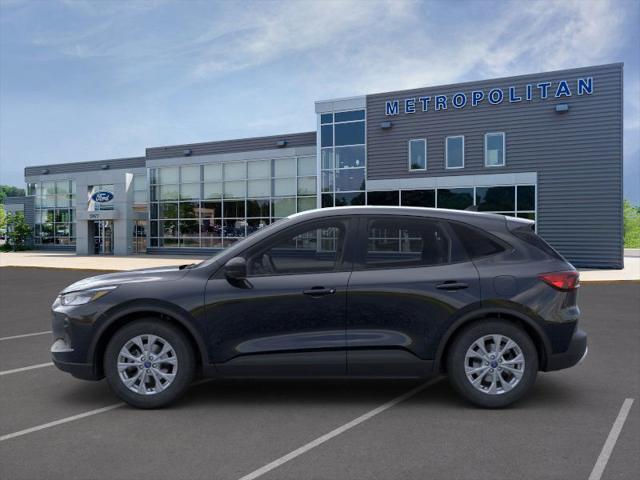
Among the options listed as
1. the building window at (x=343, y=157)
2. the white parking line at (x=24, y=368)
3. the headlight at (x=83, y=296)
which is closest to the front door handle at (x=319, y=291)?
the headlight at (x=83, y=296)

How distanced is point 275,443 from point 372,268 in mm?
1636

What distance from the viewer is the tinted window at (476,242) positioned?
4.87 metres

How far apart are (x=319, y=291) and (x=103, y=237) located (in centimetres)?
3667

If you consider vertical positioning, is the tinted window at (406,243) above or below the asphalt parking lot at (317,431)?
above

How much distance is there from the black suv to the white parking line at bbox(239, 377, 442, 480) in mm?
342

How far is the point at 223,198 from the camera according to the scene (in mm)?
33219

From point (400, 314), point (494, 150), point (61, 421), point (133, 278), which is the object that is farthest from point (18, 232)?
point (400, 314)

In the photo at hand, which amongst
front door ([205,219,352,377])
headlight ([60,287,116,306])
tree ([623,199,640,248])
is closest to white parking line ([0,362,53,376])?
headlight ([60,287,116,306])

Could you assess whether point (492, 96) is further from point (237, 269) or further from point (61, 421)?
point (61, 421)

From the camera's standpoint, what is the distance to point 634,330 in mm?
8594

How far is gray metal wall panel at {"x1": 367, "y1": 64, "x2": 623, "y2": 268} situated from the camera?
21.9 m

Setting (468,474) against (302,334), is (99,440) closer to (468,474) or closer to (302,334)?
(302,334)

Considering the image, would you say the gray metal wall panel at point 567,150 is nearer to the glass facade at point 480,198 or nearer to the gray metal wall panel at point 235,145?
the glass facade at point 480,198

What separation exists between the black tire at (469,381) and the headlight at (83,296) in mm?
3010
